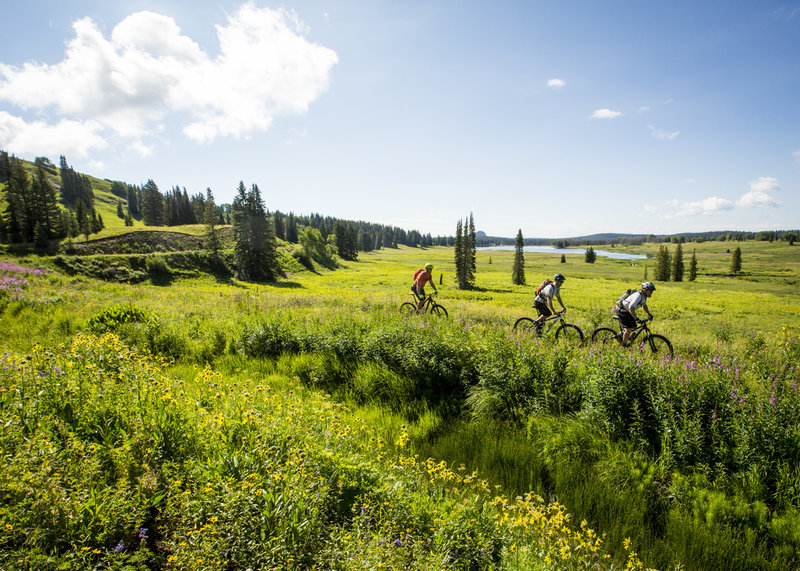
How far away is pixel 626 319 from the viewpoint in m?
10.0

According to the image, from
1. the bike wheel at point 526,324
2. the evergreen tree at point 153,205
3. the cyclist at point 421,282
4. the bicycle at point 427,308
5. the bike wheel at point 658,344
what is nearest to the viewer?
the bike wheel at point 658,344

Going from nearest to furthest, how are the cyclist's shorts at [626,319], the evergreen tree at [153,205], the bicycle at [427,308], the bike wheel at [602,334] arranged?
the cyclist's shorts at [626,319] < the bike wheel at [602,334] < the bicycle at [427,308] < the evergreen tree at [153,205]

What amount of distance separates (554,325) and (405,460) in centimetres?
833

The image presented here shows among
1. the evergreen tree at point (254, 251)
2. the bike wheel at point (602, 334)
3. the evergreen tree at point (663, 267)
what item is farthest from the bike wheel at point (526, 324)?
the evergreen tree at point (663, 267)

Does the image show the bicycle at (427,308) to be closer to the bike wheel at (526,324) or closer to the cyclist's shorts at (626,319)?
the bike wheel at (526,324)

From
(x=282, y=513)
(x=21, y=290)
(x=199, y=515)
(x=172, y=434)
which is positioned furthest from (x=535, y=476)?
(x=21, y=290)

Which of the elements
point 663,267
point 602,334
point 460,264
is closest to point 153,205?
point 460,264

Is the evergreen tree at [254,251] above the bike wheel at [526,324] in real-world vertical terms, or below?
above

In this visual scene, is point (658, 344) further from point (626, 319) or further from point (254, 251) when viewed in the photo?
point (254, 251)

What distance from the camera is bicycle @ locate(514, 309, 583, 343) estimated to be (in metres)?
10.2

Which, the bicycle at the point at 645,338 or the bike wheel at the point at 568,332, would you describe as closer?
the bicycle at the point at 645,338

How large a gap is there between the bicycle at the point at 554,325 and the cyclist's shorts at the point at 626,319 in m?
1.23

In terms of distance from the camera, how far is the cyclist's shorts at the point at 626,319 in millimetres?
9930

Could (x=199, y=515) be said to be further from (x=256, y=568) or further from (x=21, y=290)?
(x=21, y=290)
